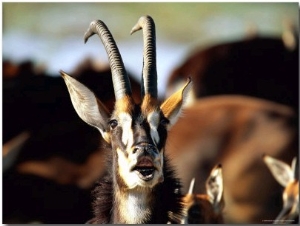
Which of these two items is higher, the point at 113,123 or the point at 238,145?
the point at 238,145

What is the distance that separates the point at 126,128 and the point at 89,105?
389mm

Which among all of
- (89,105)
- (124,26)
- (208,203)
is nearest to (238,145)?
(208,203)

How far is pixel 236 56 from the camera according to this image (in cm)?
771

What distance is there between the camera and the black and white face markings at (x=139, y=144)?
209 inches

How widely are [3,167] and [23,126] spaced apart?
386mm

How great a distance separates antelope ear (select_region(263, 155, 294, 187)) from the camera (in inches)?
295

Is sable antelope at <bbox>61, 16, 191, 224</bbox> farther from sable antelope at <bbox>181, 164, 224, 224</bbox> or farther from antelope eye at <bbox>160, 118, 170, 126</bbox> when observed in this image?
sable antelope at <bbox>181, 164, 224, 224</bbox>

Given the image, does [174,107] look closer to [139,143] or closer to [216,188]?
[139,143]

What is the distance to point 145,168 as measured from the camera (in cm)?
532

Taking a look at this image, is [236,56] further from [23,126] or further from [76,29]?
[23,126]

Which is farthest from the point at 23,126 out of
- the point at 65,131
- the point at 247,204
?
the point at 247,204

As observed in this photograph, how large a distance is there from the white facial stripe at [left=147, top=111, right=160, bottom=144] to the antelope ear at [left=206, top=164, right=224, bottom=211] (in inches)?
63.9

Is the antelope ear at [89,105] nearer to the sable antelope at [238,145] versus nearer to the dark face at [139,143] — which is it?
the dark face at [139,143]

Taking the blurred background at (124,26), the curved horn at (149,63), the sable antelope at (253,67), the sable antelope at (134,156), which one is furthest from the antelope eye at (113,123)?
the sable antelope at (253,67)
